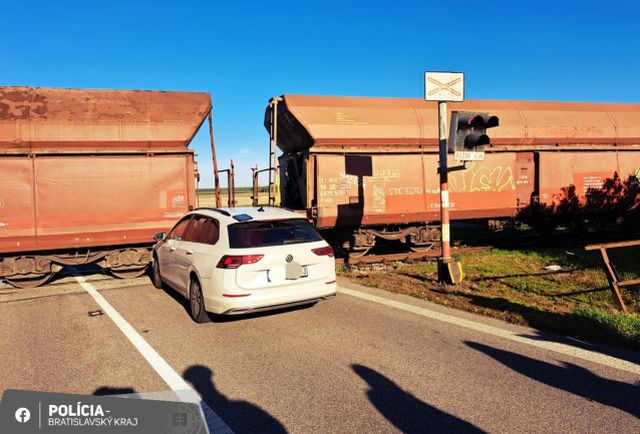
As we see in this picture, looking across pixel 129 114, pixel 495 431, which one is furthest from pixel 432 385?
pixel 129 114

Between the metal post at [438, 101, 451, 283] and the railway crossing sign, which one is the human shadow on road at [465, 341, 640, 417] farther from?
the railway crossing sign

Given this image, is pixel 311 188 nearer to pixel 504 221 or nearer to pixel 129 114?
pixel 129 114

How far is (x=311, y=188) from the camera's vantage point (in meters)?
10.3

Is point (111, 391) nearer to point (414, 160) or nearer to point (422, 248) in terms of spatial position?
point (414, 160)

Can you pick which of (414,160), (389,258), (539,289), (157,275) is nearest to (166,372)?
(157,275)

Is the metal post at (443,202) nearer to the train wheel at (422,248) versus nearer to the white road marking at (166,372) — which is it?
the train wheel at (422,248)

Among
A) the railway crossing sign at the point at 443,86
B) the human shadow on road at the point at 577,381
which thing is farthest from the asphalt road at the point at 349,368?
the railway crossing sign at the point at 443,86

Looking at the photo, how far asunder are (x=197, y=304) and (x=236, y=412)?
2.84 meters

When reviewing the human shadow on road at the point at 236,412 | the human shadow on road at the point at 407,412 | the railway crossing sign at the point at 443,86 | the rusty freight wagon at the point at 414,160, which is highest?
the railway crossing sign at the point at 443,86

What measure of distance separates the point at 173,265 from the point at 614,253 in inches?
396

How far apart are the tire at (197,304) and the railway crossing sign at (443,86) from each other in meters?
4.98

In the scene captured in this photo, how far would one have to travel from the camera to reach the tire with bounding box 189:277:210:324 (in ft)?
20.0

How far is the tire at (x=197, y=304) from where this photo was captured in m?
6.11

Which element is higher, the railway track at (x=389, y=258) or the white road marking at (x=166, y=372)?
the railway track at (x=389, y=258)
